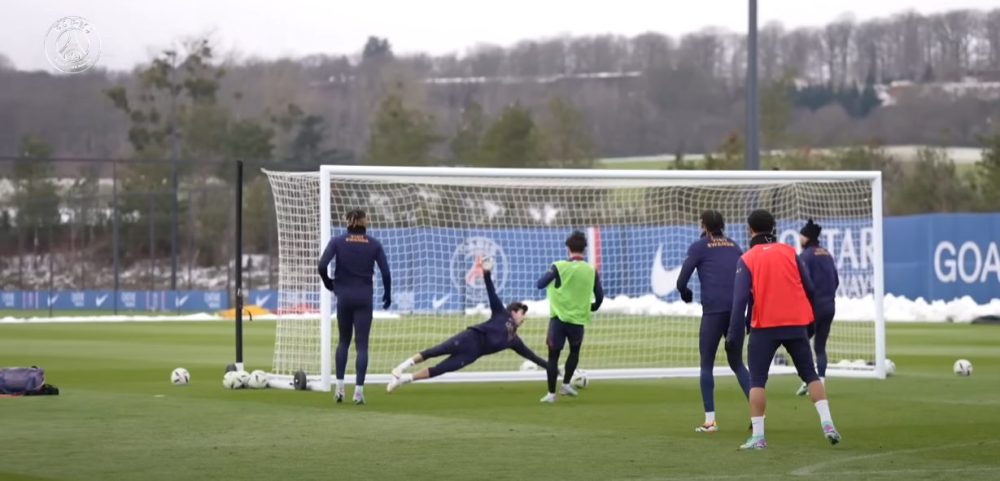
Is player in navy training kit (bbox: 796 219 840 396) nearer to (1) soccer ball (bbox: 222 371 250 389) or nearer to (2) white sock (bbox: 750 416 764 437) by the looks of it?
(2) white sock (bbox: 750 416 764 437)

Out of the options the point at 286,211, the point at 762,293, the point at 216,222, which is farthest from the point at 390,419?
the point at 216,222

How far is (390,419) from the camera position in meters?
15.2

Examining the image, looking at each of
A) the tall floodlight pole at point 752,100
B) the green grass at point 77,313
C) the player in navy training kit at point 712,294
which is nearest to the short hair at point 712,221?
the player in navy training kit at point 712,294

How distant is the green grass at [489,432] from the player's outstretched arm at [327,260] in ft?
4.28

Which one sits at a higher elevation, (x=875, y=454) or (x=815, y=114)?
(x=815, y=114)

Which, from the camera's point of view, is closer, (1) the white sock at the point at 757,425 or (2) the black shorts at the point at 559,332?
(1) the white sock at the point at 757,425

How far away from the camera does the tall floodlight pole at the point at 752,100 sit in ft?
82.7

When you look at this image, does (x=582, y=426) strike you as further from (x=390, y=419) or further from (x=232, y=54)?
(x=232, y=54)

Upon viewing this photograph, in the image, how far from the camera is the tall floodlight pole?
25203mm

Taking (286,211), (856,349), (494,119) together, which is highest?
(494,119)

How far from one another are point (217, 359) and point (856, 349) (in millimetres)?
11568

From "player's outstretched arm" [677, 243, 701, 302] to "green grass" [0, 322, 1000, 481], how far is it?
120cm

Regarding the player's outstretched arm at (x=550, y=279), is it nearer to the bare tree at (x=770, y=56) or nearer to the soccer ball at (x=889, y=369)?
the soccer ball at (x=889, y=369)

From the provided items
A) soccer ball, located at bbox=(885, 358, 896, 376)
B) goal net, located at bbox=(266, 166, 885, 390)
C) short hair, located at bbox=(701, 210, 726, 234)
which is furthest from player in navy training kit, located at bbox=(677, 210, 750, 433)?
soccer ball, located at bbox=(885, 358, 896, 376)
